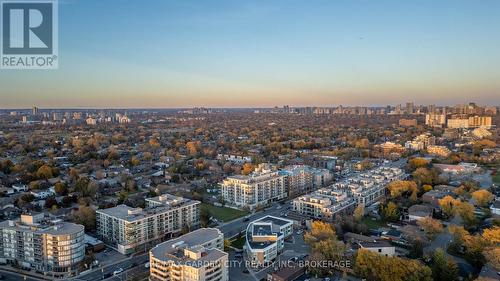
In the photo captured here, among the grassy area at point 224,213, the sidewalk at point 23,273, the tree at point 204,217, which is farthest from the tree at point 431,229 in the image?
the sidewalk at point 23,273

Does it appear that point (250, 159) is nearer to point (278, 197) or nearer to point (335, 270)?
point (278, 197)

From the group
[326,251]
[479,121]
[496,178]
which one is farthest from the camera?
[479,121]

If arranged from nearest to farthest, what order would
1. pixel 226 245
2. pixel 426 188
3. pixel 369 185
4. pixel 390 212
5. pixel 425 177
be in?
pixel 226 245 < pixel 390 212 < pixel 369 185 < pixel 426 188 < pixel 425 177

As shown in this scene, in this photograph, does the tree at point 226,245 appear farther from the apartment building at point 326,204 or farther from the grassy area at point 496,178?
the grassy area at point 496,178

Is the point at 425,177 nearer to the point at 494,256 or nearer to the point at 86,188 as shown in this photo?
the point at 494,256

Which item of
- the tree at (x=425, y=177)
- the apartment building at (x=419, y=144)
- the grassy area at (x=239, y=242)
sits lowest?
the grassy area at (x=239, y=242)

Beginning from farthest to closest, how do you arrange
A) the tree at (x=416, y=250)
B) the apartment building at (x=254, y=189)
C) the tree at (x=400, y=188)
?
the tree at (x=400, y=188), the apartment building at (x=254, y=189), the tree at (x=416, y=250)

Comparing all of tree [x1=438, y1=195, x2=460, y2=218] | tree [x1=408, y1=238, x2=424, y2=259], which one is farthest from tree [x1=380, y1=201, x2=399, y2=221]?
tree [x1=408, y1=238, x2=424, y2=259]

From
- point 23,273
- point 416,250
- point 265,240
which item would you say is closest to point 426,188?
point 416,250
